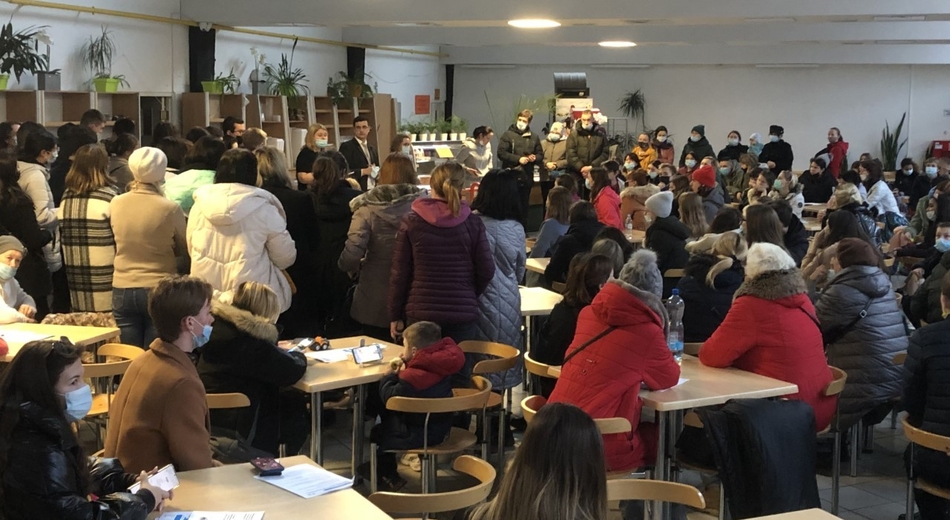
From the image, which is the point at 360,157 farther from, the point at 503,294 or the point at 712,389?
the point at 712,389

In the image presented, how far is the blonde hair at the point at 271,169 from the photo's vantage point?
5.96 meters

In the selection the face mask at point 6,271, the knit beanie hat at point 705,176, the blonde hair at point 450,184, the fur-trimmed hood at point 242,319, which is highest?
the blonde hair at point 450,184

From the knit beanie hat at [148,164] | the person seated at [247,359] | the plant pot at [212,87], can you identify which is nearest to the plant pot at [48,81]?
the plant pot at [212,87]

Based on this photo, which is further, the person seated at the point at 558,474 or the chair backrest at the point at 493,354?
the chair backrest at the point at 493,354

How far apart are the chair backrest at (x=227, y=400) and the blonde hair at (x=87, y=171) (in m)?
1.96

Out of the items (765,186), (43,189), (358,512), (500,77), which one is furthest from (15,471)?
(500,77)

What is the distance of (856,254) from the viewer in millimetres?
5531

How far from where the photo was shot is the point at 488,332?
5.74 metres

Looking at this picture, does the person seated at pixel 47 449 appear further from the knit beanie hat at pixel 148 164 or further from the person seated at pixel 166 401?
the knit beanie hat at pixel 148 164

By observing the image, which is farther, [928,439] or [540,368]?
[540,368]

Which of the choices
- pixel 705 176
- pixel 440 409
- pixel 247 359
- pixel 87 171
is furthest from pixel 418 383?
pixel 705 176

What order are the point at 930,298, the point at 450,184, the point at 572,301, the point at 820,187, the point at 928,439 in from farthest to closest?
1. the point at 820,187
2. the point at 930,298
3. the point at 450,184
4. the point at 572,301
5. the point at 928,439

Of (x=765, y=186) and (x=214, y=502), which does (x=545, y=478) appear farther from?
(x=765, y=186)

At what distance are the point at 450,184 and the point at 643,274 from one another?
1173 millimetres
